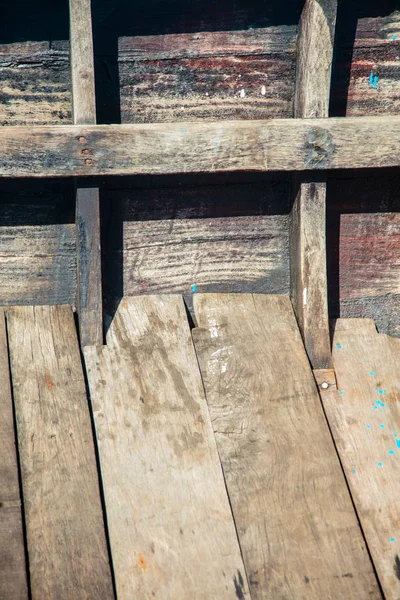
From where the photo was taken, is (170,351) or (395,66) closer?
(170,351)

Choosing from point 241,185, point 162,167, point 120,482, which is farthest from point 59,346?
point 241,185

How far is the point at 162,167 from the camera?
2.13 m

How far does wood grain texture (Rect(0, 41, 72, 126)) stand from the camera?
7.23 feet

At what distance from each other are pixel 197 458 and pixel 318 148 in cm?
110

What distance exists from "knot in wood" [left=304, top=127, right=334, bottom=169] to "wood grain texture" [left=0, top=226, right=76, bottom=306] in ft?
2.91

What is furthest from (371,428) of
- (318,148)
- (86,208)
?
(86,208)

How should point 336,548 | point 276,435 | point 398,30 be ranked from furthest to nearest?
point 398,30, point 276,435, point 336,548

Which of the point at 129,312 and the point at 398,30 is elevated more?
the point at 398,30

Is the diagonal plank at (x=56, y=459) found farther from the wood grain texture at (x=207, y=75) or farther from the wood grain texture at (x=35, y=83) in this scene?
the wood grain texture at (x=207, y=75)

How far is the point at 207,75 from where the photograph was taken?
230 cm

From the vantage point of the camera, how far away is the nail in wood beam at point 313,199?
85.3 inches

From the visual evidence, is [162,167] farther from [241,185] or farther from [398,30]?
[398,30]

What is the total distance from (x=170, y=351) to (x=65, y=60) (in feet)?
3.53

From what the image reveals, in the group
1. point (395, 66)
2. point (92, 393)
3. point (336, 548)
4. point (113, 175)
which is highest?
point (395, 66)
